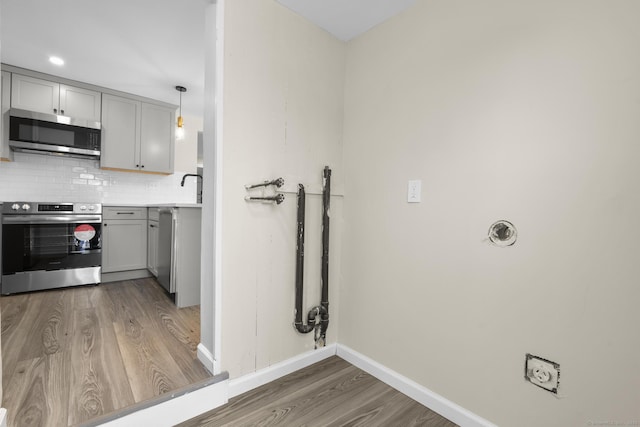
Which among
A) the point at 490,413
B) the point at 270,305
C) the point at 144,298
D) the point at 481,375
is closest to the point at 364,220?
the point at 270,305

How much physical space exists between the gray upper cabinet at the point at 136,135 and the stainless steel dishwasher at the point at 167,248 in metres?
1.16

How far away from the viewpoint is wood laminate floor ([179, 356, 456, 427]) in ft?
4.55

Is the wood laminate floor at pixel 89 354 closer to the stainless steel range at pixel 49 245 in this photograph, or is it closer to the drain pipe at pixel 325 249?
the stainless steel range at pixel 49 245

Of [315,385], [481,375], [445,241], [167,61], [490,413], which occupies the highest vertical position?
[167,61]

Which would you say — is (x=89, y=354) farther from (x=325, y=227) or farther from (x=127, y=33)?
(x=127, y=33)

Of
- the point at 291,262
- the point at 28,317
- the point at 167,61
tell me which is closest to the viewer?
the point at 291,262

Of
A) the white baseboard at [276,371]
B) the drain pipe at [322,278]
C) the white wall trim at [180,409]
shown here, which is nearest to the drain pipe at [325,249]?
the drain pipe at [322,278]

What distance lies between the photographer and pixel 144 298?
281 centimetres

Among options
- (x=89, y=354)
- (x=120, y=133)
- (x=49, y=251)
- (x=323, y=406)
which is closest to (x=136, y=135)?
(x=120, y=133)

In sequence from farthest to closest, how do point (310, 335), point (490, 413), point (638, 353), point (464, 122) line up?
point (310, 335) < point (464, 122) < point (490, 413) < point (638, 353)

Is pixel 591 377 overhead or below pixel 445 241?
below

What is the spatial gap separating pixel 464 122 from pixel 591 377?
1.17 m

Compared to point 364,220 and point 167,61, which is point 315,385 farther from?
point 167,61

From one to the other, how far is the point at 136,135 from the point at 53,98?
83 cm
